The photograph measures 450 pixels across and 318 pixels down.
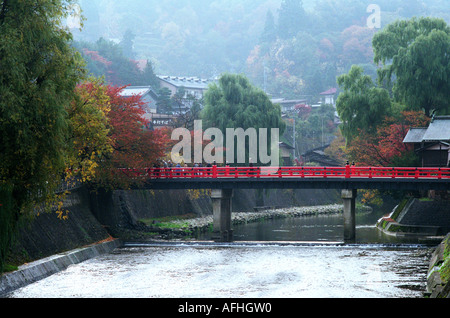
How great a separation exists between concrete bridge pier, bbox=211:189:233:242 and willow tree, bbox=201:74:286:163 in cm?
1712

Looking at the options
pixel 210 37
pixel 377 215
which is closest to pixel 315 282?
pixel 377 215

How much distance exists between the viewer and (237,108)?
68.0 meters

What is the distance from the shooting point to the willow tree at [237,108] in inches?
2638

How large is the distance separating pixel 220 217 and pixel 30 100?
2422 centimetres

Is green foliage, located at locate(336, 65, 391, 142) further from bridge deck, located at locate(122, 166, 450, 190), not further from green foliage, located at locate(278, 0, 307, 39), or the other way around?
green foliage, located at locate(278, 0, 307, 39)

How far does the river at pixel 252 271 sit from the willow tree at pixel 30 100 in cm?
441

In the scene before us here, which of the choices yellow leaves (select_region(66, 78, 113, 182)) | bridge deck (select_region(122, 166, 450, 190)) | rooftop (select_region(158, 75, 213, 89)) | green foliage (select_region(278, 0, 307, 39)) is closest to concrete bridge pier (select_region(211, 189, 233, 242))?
bridge deck (select_region(122, 166, 450, 190))

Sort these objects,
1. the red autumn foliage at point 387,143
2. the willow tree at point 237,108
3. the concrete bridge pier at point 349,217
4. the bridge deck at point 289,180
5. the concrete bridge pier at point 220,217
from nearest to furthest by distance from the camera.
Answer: the bridge deck at point 289,180 → the concrete bridge pier at point 349,217 → the concrete bridge pier at point 220,217 → the red autumn foliage at point 387,143 → the willow tree at point 237,108

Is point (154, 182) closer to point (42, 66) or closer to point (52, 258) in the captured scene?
point (52, 258)

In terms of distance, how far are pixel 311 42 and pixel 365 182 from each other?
11988cm

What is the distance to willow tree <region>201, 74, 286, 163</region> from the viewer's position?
6700 cm

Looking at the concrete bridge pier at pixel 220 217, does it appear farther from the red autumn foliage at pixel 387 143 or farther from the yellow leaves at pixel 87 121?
the red autumn foliage at pixel 387 143

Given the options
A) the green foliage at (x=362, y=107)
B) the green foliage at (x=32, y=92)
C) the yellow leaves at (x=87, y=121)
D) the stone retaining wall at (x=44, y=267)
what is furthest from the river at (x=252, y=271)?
the green foliage at (x=362, y=107)
